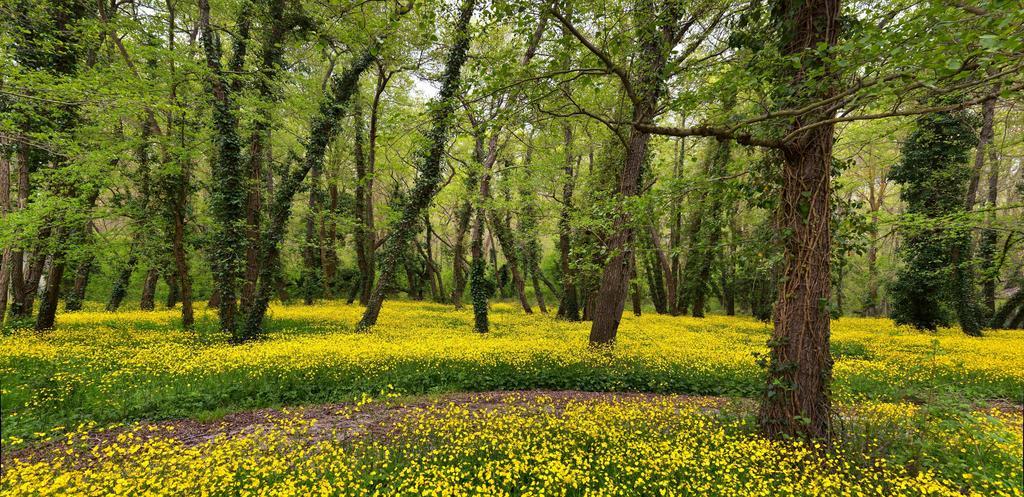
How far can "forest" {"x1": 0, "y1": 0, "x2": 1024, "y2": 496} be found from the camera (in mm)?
4688

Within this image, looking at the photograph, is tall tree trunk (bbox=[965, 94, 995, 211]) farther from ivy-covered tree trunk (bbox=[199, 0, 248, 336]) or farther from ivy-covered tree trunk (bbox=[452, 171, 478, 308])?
ivy-covered tree trunk (bbox=[199, 0, 248, 336])

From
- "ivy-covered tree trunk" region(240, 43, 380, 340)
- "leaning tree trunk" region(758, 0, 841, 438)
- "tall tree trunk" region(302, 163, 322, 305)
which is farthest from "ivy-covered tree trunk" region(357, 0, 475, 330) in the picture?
"leaning tree trunk" region(758, 0, 841, 438)

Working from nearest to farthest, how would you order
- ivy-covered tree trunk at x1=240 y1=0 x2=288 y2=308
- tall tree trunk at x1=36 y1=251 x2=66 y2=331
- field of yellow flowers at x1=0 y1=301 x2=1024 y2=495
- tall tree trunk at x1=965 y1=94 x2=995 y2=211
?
field of yellow flowers at x1=0 y1=301 x2=1024 y2=495 < ivy-covered tree trunk at x1=240 y1=0 x2=288 y2=308 < tall tree trunk at x1=36 y1=251 x2=66 y2=331 < tall tree trunk at x1=965 y1=94 x2=995 y2=211

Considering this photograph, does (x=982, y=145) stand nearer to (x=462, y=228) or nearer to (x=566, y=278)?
(x=566, y=278)

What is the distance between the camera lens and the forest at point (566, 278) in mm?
4688

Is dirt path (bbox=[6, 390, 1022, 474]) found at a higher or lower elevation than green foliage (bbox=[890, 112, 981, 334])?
lower

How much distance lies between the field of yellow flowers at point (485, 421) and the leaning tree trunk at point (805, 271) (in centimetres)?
58

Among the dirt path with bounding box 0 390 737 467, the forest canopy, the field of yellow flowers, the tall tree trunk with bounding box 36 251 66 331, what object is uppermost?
the forest canopy

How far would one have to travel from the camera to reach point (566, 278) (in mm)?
20016

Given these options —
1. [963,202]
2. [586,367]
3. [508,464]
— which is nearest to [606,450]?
[508,464]

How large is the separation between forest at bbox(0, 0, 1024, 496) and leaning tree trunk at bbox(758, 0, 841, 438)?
0.04m

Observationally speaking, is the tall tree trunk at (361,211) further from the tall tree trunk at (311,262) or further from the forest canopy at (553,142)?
the tall tree trunk at (311,262)

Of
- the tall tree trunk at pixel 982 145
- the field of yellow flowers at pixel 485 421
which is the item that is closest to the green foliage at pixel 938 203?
the tall tree trunk at pixel 982 145

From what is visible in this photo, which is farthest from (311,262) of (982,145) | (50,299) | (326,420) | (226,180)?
(982,145)
